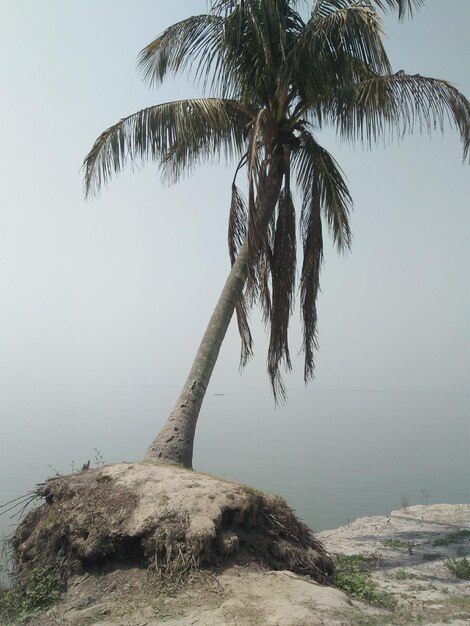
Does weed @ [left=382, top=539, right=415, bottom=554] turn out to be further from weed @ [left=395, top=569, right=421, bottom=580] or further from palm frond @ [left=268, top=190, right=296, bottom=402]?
palm frond @ [left=268, top=190, right=296, bottom=402]

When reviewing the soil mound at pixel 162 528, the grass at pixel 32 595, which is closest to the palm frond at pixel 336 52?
the soil mound at pixel 162 528

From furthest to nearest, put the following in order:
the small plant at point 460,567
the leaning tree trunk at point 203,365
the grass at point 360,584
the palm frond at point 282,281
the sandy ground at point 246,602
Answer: the palm frond at point 282,281, the leaning tree trunk at point 203,365, the small plant at point 460,567, the grass at point 360,584, the sandy ground at point 246,602

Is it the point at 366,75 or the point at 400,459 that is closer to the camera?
the point at 366,75

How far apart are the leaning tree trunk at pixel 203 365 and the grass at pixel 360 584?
7.24 ft

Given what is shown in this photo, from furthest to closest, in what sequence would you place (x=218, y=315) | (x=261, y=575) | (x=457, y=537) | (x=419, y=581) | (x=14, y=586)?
(x=457, y=537)
(x=218, y=315)
(x=419, y=581)
(x=14, y=586)
(x=261, y=575)

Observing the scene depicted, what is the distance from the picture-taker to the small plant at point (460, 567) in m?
6.98

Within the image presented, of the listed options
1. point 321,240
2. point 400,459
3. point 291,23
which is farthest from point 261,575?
point 400,459

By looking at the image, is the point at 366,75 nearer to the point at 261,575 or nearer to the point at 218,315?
the point at 218,315

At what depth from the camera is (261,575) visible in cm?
551

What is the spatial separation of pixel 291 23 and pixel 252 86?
1.32m

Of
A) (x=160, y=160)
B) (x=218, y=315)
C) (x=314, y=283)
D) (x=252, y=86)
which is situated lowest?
(x=218, y=315)

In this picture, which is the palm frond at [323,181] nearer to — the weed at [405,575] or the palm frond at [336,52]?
the palm frond at [336,52]

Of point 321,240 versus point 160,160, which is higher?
point 160,160

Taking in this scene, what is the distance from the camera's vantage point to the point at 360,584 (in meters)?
6.32
